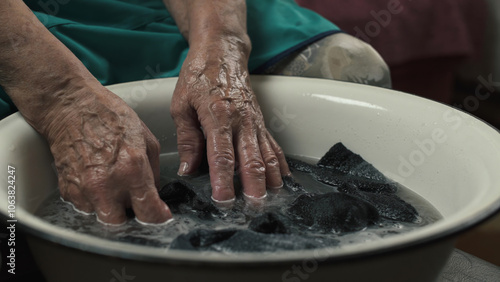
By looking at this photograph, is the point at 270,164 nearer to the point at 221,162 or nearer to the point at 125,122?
the point at 221,162

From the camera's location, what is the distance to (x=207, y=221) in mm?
673

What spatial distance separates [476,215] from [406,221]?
20 cm

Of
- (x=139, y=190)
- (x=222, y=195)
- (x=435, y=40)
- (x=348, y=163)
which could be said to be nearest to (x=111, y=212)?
(x=139, y=190)

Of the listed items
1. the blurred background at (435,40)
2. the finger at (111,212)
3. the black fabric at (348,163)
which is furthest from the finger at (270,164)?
the blurred background at (435,40)

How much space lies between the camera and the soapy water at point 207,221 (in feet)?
2.04

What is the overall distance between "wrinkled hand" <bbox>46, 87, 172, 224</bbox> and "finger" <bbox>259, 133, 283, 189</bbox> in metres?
0.16

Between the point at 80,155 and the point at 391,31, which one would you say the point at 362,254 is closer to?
the point at 80,155

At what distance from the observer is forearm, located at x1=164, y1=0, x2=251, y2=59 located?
0.93m

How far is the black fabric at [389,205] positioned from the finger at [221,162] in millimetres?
162

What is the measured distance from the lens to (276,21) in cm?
110

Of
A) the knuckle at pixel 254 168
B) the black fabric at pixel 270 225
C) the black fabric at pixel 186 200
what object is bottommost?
the black fabric at pixel 186 200

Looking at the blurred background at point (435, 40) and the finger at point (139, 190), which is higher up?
the finger at point (139, 190)

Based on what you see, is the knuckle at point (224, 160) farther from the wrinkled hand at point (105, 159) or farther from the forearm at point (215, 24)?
the forearm at point (215, 24)

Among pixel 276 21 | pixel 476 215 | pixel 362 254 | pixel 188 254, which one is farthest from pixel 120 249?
pixel 276 21
